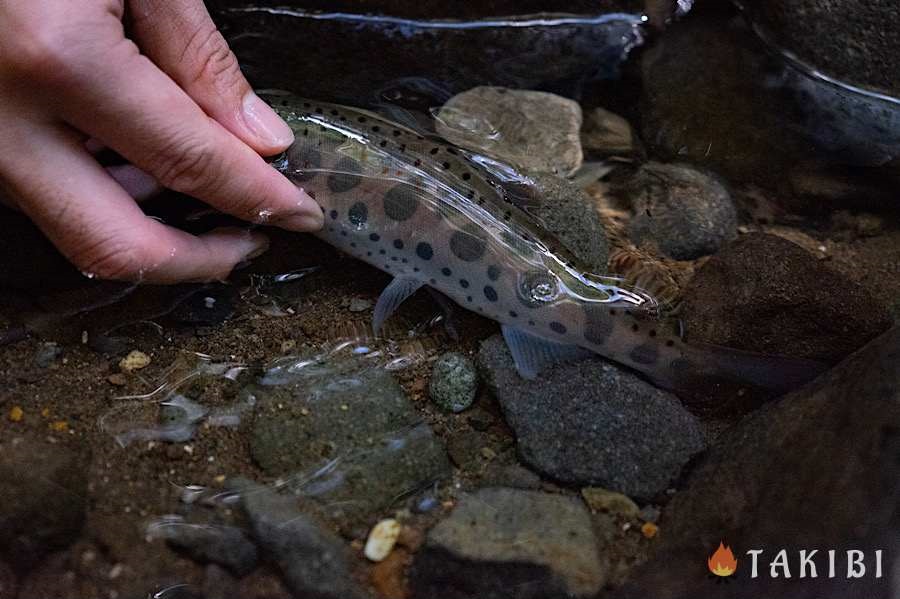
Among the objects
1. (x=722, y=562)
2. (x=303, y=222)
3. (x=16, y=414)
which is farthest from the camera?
(x=303, y=222)

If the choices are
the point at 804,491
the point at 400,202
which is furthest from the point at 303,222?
the point at 804,491

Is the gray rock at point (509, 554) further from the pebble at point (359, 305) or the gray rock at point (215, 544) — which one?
the pebble at point (359, 305)

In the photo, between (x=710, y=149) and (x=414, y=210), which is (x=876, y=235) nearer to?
(x=710, y=149)

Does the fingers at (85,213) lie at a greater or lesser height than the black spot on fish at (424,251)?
greater

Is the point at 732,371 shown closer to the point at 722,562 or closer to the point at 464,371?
the point at 722,562

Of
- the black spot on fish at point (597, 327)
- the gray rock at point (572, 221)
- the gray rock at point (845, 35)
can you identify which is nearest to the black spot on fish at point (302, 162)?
the gray rock at point (572, 221)

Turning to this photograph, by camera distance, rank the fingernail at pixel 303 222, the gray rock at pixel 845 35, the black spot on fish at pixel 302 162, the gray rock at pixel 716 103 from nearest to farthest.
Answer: the fingernail at pixel 303 222 → the black spot on fish at pixel 302 162 → the gray rock at pixel 845 35 → the gray rock at pixel 716 103
